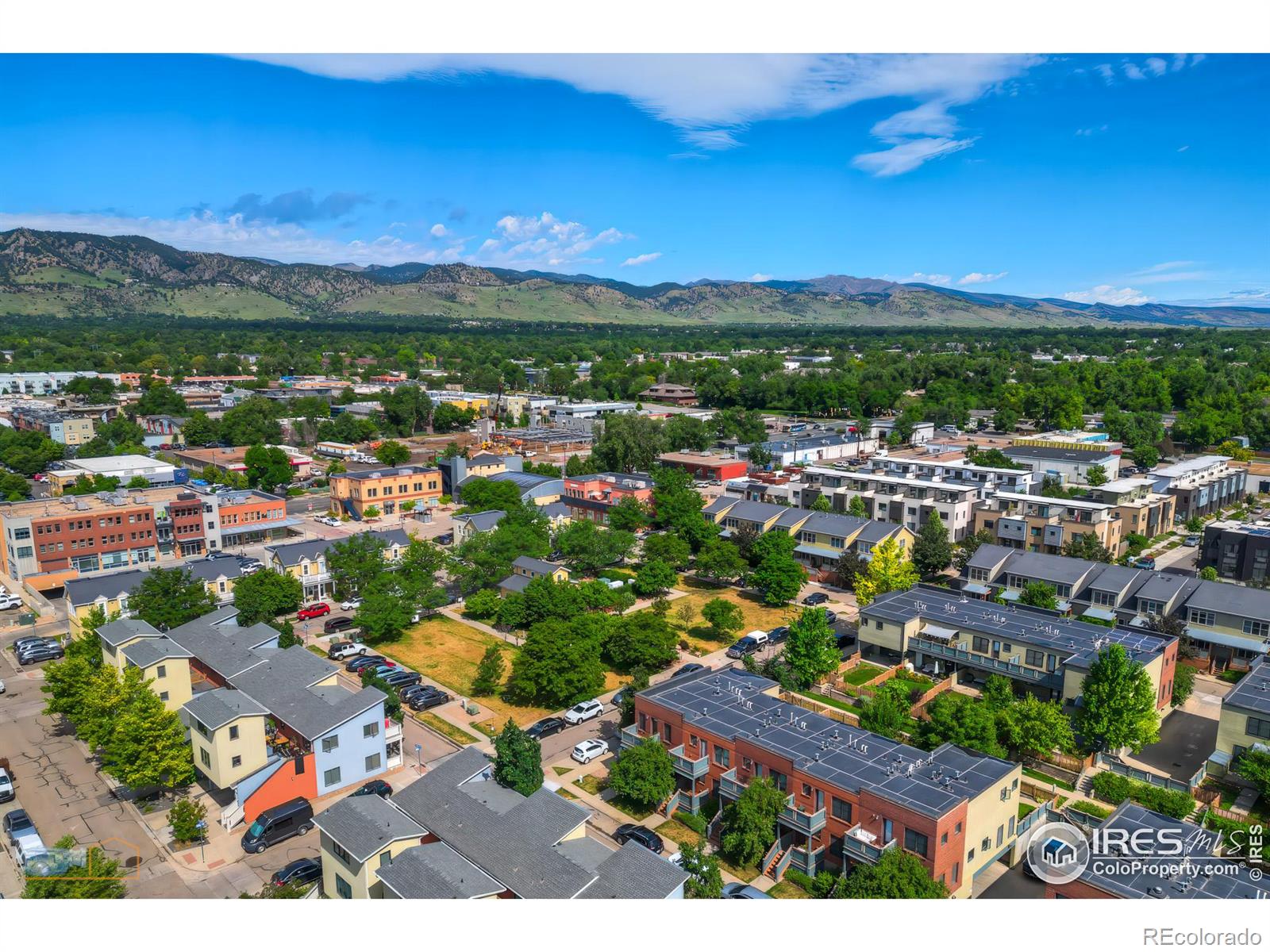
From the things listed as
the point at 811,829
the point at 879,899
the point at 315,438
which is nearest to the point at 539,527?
the point at 811,829

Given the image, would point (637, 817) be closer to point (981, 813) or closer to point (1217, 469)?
point (981, 813)

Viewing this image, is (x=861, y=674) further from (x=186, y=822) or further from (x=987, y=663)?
(x=186, y=822)

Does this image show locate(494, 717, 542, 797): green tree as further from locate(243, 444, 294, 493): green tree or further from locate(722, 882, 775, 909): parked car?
locate(243, 444, 294, 493): green tree

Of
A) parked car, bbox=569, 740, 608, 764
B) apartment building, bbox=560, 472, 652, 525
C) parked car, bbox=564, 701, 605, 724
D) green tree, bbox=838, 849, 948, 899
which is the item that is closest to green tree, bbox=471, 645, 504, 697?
parked car, bbox=564, 701, 605, 724

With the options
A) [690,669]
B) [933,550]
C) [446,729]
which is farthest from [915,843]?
[933,550]

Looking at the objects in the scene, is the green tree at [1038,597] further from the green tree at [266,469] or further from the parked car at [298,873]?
the green tree at [266,469]

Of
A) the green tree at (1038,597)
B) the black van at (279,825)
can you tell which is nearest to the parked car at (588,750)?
the black van at (279,825)
